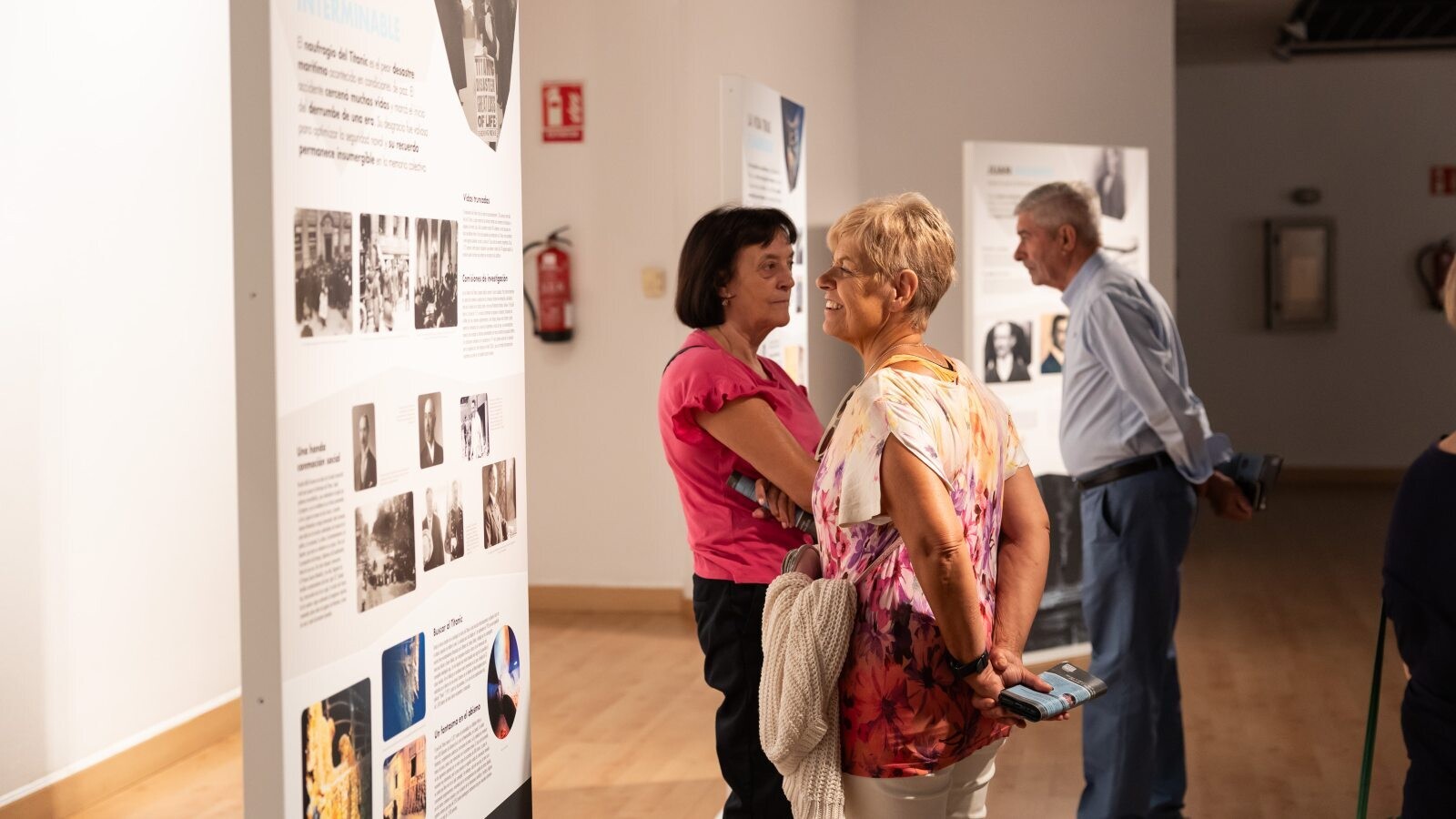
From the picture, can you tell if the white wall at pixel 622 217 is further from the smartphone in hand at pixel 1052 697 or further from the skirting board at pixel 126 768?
the smartphone in hand at pixel 1052 697

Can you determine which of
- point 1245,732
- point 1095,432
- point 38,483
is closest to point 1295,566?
point 1245,732

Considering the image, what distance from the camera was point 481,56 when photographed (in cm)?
252

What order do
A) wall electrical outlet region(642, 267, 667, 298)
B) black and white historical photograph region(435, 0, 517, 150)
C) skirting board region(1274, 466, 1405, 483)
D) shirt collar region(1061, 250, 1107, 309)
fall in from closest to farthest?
black and white historical photograph region(435, 0, 517, 150) < shirt collar region(1061, 250, 1107, 309) < wall electrical outlet region(642, 267, 667, 298) < skirting board region(1274, 466, 1405, 483)

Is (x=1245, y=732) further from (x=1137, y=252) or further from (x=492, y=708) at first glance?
(x=492, y=708)

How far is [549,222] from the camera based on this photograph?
7.54 metres

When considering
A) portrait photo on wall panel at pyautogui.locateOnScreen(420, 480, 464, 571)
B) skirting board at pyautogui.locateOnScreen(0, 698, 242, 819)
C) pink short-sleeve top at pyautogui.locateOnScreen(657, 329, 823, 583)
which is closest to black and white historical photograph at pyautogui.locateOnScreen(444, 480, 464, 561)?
portrait photo on wall panel at pyautogui.locateOnScreen(420, 480, 464, 571)

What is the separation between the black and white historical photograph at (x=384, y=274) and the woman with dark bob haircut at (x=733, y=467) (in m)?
0.82

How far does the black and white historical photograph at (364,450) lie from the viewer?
2.07 m

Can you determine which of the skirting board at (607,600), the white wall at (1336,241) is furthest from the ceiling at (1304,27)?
the skirting board at (607,600)

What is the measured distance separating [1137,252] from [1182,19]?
6.02 meters

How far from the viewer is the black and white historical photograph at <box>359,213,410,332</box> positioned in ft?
6.82

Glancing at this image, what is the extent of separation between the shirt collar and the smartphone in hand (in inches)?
74.2

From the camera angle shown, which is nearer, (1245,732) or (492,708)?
(492,708)

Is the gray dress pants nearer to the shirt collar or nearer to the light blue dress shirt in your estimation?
the light blue dress shirt
